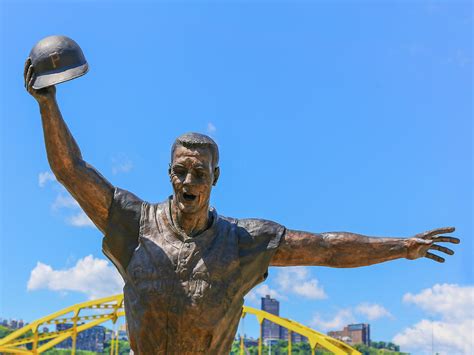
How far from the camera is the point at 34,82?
4023 millimetres

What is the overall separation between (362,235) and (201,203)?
1.09 metres

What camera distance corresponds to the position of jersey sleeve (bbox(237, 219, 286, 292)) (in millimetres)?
4293

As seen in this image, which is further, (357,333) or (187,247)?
(357,333)

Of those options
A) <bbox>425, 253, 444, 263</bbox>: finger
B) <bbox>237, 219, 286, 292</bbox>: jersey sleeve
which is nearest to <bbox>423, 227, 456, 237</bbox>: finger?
<bbox>425, 253, 444, 263</bbox>: finger

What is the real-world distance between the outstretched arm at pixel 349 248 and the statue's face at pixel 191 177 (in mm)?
648

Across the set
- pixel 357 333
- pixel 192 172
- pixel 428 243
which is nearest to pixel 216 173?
pixel 192 172

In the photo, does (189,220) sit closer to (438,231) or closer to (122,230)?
(122,230)

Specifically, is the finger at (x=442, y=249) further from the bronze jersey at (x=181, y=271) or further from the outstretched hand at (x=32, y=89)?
the outstretched hand at (x=32, y=89)

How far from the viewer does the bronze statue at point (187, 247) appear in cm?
400

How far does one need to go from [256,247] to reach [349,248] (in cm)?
60

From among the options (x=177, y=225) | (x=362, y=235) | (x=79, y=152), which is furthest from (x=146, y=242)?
(x=362, y=235)

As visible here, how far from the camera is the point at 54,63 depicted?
4000 mm

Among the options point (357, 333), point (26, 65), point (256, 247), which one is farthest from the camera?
point (357, 333)

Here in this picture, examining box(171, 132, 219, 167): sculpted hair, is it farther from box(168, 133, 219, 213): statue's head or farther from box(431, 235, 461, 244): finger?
box(431, 235, 461, 244): finger
